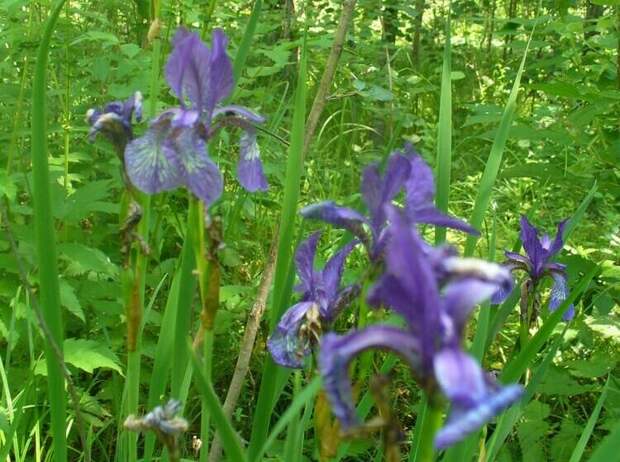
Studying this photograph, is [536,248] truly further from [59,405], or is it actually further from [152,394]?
[59,405]

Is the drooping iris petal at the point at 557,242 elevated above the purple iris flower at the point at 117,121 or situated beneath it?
situated beneath

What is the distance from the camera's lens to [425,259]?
49cm

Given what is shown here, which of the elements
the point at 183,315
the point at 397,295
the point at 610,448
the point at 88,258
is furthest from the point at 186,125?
the point at 88,258

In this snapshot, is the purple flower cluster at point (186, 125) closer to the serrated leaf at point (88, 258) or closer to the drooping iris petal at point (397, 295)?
the drooping iris petal at point (397, 295)

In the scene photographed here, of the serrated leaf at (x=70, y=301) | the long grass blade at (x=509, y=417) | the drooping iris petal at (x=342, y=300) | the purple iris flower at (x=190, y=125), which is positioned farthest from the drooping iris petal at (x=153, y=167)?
the serrated leaf at (x=70, y=301)

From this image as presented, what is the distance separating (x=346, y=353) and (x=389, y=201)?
1.11 ft

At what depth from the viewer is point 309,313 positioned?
88cm

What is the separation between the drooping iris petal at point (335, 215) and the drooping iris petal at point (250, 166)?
220 millimetres

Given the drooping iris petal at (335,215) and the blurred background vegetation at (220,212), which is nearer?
the drooping iris petal at (335,215)

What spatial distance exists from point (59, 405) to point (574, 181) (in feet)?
4.97

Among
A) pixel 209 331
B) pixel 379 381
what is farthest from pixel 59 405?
pixel 379 381

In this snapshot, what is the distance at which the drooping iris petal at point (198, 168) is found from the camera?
83 cm

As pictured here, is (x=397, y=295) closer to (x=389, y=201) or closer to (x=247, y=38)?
(x=389, y=201)

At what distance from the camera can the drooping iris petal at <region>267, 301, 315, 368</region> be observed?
89cm
